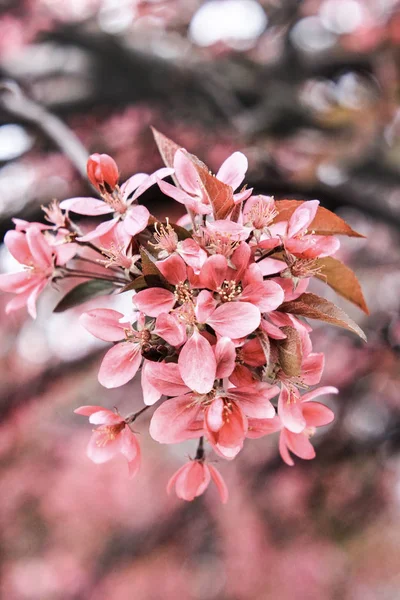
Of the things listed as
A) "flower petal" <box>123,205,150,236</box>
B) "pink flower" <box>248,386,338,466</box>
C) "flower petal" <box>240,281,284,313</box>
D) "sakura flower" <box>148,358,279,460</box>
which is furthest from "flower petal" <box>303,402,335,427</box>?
"flower petal" <box>123,205,150,236</box>

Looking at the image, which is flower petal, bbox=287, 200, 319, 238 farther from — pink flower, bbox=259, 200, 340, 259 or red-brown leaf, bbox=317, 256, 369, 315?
red-brown leaf, bbox=317, 256, 369, 315

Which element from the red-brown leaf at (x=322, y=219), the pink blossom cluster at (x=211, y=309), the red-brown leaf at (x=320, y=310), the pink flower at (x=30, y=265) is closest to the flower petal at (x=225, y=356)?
the pink blossom cluster at (x=211, y=309)

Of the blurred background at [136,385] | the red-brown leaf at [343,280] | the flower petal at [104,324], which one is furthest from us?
the blurred background at [136,385]

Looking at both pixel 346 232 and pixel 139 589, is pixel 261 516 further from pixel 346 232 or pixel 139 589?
pixel 346 232

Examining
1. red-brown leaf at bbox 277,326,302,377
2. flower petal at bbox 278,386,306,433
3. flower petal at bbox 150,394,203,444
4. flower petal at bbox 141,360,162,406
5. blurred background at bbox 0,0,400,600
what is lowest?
blurred background at bbox 0,0,400,600

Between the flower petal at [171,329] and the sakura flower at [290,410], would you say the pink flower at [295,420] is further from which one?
the flower petal at [171,329]

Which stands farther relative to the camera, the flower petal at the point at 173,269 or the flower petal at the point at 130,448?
the flower petal at the point at 130,448

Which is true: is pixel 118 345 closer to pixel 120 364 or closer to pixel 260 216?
pixel 120 364
